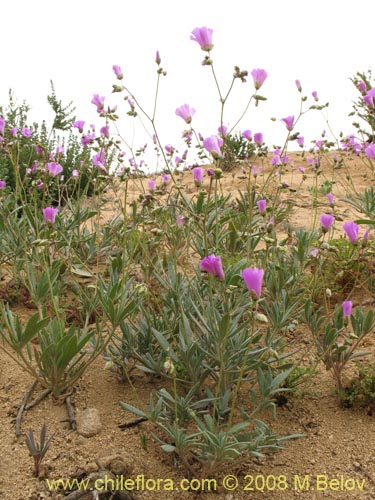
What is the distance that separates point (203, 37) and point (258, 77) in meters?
0.31

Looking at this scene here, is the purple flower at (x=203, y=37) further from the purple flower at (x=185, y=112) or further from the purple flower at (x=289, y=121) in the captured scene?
the purple flower at (x=289, y=121)

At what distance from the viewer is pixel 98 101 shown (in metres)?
2.77

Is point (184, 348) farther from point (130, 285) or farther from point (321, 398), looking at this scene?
point (321, 398)

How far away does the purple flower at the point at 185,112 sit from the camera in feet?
7.00

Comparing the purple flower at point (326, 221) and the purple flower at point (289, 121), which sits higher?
the purple flower at point (289, 121)

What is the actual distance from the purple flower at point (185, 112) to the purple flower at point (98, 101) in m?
0.78

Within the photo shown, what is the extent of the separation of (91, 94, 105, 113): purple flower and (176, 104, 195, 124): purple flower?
0.78m

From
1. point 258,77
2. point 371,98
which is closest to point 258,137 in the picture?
point 258,77

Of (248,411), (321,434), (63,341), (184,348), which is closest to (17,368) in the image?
(63,341)

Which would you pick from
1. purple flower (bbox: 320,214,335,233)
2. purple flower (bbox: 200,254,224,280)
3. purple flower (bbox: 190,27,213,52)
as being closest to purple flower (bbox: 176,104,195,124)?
purple flower (bbox: 190,27,213,52)

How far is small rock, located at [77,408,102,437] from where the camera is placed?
1896 millimetres

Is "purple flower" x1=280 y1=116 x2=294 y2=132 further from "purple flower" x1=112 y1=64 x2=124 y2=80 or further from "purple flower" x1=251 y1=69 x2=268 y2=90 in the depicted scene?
"purple flower" x1=112 y1=64 x2=124 y2=80

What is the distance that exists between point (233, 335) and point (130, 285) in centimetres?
63

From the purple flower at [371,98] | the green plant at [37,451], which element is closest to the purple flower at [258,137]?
the purple flower at [371,98]
